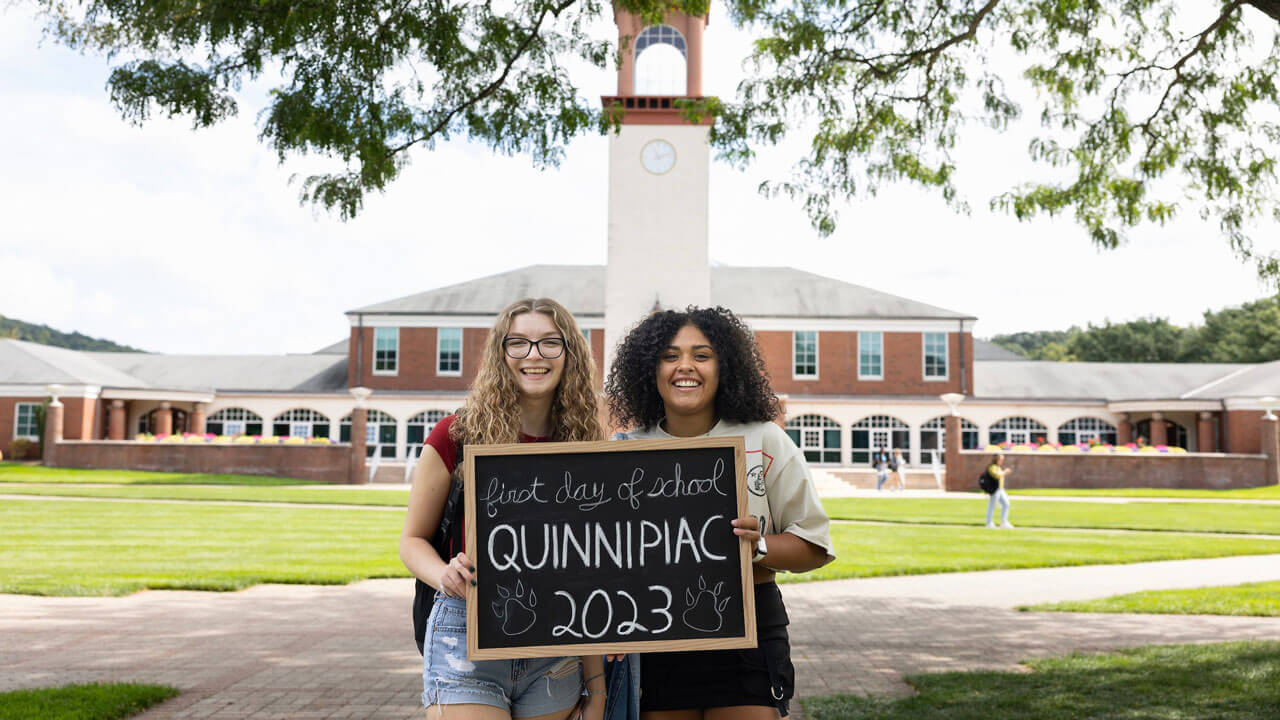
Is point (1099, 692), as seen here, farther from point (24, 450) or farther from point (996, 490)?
point (24, 450)

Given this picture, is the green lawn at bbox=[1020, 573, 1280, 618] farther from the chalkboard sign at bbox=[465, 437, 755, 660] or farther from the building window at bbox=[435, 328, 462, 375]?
the building window at bbox=[435, 328, 462, 375]

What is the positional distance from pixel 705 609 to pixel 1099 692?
4.34 m

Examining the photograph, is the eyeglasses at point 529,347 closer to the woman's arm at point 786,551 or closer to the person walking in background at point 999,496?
the woman's arm at point 786,551

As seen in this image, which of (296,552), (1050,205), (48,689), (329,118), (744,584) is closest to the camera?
(744,584)

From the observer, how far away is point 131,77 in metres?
5.58

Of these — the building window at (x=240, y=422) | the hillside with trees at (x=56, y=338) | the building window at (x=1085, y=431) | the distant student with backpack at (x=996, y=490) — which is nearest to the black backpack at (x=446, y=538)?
the distant student with backpack at (x=996, y=490)

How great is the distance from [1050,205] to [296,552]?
10.2 meters

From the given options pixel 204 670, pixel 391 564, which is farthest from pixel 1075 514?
pixel 204 670

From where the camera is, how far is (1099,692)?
19.2 ft

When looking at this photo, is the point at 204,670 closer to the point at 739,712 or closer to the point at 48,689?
the point at 48,689

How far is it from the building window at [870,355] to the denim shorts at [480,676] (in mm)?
38862

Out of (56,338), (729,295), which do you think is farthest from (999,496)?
(56,338)

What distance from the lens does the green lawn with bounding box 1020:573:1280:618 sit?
916 cm

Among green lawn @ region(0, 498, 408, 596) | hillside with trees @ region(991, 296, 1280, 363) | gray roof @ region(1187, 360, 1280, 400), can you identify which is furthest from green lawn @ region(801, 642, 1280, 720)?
hillside with trees @ region(991, 296, 1280, 363)
